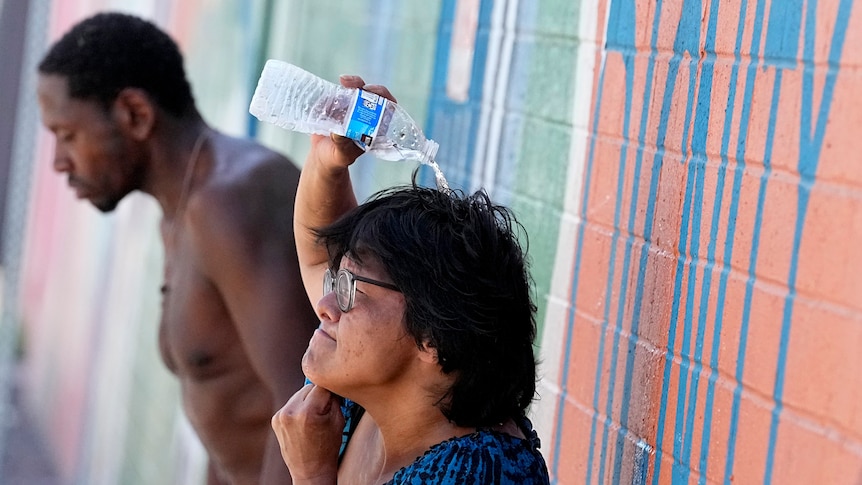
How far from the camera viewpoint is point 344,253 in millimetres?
2174

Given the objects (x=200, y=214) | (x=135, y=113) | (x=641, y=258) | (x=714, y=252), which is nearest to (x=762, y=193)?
(x=714, y=252)

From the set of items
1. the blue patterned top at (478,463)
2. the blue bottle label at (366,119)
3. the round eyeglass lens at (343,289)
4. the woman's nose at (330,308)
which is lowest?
the blue patterned top at (478,463)

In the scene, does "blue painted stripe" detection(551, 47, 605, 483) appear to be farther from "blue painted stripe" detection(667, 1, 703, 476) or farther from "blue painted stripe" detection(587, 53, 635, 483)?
"blue painted stripe" detection(667, 1, 703, 476)

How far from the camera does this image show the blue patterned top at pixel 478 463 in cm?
199

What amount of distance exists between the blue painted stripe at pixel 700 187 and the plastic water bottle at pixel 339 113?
49 centimetres

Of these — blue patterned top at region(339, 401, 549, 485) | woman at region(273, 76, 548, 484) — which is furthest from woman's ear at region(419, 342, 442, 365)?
blue patterned top at region(339, 401, 549, 485)

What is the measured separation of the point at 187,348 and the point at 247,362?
173mm

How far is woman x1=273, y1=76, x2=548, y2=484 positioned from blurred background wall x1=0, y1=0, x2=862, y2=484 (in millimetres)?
356

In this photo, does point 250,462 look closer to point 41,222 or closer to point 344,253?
point 344,253

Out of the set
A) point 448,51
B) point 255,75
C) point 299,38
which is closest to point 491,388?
point 448,51

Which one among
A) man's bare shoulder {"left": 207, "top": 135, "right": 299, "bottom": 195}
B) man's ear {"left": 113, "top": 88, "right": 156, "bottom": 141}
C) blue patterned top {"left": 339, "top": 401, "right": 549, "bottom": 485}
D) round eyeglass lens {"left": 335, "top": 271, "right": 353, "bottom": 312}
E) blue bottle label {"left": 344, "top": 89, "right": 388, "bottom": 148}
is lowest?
blue patterned top {"left": 339, "top": 401, "right": 549, "bottom": 485}

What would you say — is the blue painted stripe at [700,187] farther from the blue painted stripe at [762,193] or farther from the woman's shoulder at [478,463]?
the woman's shoulder at [478,463]

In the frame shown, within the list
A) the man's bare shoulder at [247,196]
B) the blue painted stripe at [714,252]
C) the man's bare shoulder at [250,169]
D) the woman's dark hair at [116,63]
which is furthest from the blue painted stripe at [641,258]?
the woman's dark hair at [116,63]

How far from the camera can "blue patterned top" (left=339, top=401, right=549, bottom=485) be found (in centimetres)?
199
